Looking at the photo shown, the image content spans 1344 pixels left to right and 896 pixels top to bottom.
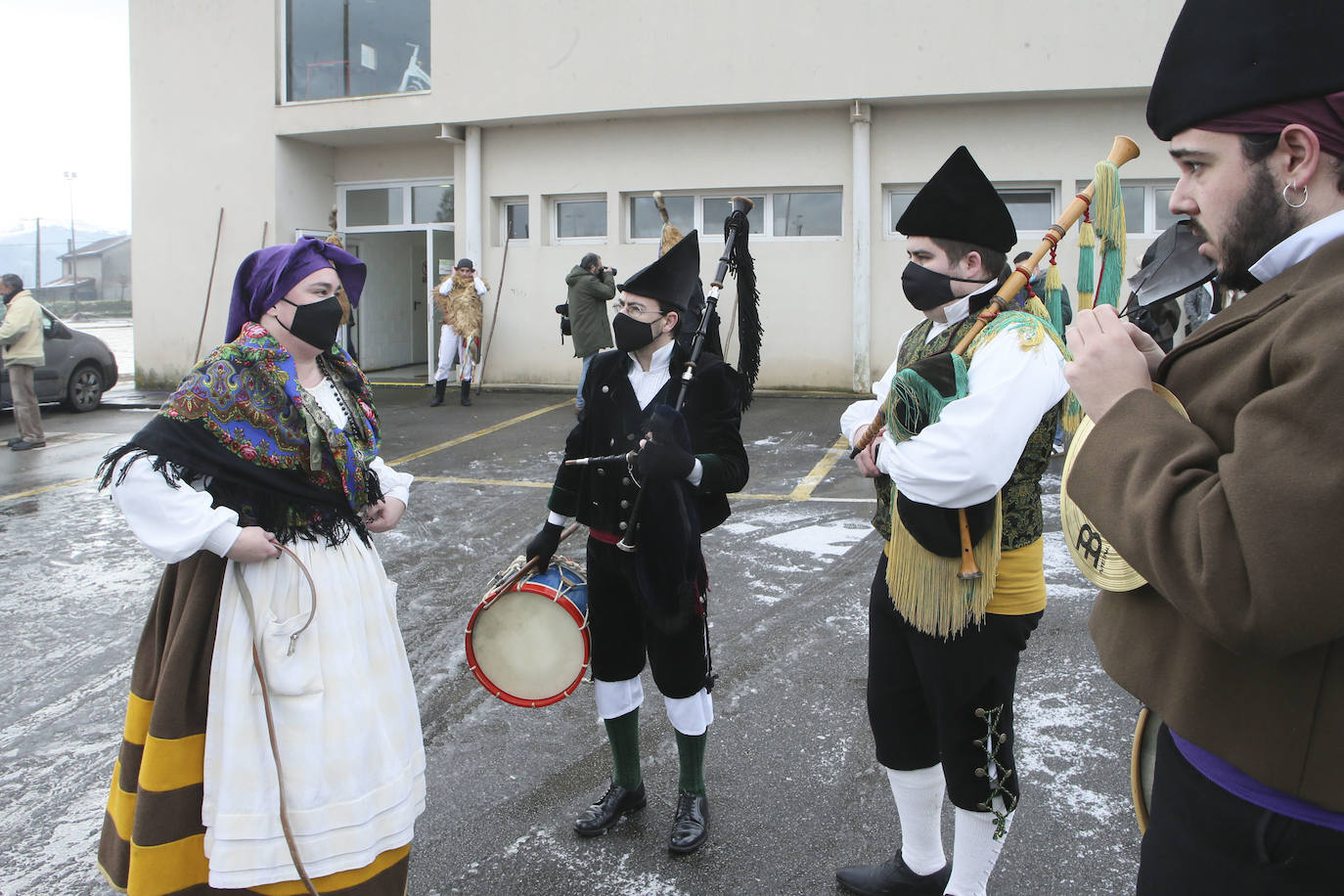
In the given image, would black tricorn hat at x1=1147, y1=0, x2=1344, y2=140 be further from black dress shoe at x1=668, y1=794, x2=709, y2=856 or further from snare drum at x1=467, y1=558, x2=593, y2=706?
black dress shoe at x1=668, y1=794, x2=709, y2=856

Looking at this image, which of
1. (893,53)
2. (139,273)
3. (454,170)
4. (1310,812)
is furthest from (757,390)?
(1310,812)

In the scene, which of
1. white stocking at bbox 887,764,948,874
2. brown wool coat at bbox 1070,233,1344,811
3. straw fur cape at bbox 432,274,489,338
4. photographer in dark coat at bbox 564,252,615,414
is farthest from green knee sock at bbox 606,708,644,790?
straw fur cape at bbox 432,274,489,338

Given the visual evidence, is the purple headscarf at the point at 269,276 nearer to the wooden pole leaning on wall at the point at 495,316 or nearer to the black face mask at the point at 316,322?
the black face mask at the point at 316,322

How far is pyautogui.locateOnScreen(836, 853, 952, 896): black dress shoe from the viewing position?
2928 millimetres

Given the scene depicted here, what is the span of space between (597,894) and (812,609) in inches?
104

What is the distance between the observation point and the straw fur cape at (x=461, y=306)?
13.8 metres

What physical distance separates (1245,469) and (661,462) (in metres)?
1.89

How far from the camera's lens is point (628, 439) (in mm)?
3268

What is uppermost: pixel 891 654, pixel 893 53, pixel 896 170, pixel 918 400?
pixel 893 53

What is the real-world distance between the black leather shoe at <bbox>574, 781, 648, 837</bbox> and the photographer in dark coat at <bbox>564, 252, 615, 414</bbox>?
8.94 m

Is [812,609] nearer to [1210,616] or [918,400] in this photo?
[918,400]

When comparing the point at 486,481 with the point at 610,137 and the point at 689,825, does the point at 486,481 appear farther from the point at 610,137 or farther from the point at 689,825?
the point at 610,137

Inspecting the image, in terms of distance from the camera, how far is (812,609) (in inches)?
213

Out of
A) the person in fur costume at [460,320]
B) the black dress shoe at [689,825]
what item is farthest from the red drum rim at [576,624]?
the person in fur costume at [460,320]
